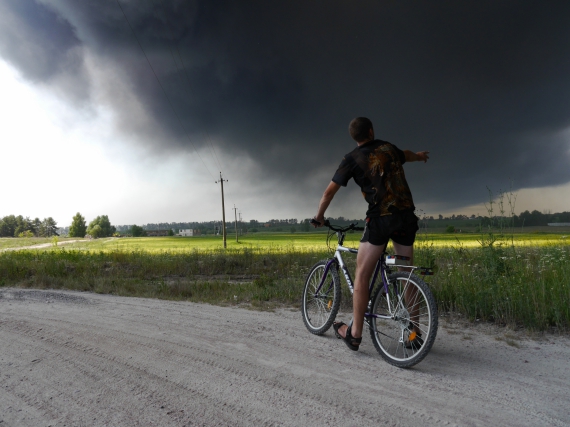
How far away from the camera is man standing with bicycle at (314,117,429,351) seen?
3.49 metres

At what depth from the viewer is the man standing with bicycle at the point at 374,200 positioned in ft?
11.5

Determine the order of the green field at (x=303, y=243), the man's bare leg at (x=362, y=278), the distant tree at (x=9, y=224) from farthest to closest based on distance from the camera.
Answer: the distant tree at (x=9, y=224) → the green field at (x=303, y=243) → the man's bare leg at (x=362, y=278)

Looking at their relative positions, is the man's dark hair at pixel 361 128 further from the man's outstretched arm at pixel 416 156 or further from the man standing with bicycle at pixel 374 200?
the man's outstretched arm at pixel 416 156

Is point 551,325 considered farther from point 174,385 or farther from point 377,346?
point 174,385

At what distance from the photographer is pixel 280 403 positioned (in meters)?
2.69

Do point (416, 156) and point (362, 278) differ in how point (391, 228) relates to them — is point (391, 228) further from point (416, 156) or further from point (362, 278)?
point (416, 156)

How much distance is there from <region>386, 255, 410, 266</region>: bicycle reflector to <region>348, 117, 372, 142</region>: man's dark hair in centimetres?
123

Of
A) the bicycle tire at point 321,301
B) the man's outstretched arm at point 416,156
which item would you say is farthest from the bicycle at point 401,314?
the man's outstretched arm at point 416,156

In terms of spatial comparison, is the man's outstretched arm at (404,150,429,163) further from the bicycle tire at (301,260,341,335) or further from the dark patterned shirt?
the bicycle tire at (301,260,341,335)

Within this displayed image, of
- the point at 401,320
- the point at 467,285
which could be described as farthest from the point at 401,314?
the point at 467,285

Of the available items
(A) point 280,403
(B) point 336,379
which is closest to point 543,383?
(B) point 336,379

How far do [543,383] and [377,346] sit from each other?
135cm

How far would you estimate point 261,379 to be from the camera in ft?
10.2

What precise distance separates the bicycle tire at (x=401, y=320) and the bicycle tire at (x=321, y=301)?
69cm
